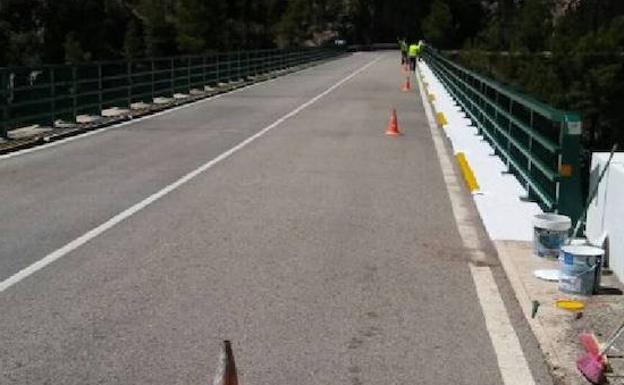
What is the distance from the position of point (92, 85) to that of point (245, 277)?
15.8 m

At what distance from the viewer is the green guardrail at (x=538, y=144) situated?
311 inches

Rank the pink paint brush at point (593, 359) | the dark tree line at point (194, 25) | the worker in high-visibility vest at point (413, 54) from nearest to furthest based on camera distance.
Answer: the pink paint brush at point (593, 359)
the worker in high-visibility vest at point (413, 54)
the dark tree line at point (194, 25)

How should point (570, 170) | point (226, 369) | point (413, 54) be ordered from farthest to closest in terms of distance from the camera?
point (413, 54)
point (570, 170)
point (226, 369)

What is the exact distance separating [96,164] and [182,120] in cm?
833

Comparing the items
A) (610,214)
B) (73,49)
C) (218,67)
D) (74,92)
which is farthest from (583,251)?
(73,49)

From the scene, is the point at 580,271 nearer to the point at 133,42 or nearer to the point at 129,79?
the point at 129,79

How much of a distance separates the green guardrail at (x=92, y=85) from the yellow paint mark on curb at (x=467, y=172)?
854 centimetres

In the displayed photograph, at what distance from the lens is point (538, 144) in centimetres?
966

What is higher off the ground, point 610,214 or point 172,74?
point 172,74

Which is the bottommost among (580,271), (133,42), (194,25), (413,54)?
(580,271)

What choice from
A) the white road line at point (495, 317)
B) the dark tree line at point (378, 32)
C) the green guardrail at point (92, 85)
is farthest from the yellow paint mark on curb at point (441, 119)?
the dark tree line at point (378, 32)

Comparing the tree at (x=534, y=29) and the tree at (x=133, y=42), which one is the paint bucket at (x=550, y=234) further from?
the tree at (x=534, y=29)

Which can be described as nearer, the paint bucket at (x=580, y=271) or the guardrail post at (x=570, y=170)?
the paint bucket at (x=580, y=271)

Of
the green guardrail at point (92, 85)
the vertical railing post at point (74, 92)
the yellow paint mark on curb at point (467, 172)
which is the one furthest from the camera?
the vertical railing post at point (74, 92)
